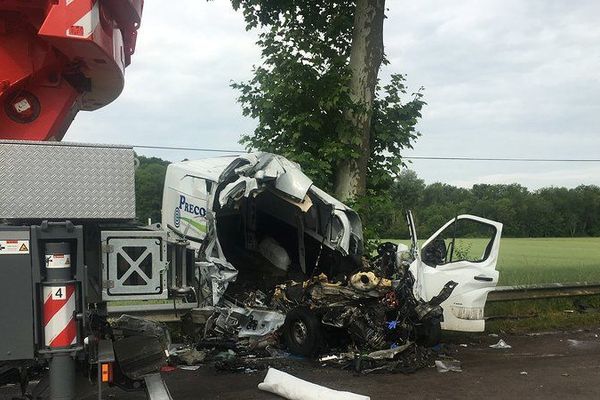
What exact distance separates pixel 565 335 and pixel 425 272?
9.81 feet

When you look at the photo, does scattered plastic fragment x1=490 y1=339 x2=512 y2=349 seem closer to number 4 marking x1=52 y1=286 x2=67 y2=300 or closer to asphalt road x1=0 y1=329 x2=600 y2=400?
asphalt road x1=0 y1=329 x2=600 y2=400

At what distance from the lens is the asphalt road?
5.75 m

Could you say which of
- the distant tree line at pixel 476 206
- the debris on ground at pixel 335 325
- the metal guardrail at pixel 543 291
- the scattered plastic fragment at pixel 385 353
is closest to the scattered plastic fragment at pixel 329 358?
the debris on ground at pixel 335 325

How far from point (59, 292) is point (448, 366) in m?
4.81

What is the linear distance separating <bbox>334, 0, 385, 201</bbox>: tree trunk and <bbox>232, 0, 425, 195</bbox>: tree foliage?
6.5 inches

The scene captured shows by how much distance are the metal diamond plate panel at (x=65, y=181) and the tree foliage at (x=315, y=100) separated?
615cm

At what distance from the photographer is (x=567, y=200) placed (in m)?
16.8

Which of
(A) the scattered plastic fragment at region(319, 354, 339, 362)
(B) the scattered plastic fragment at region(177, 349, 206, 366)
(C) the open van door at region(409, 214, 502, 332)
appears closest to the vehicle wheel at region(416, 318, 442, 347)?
(C) the open van door at region(409, 214, 502, 332)

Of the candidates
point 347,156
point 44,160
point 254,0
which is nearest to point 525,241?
point 347,156

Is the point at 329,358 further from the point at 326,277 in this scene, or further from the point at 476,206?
the point at 476,206

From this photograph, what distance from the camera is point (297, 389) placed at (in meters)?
5.41

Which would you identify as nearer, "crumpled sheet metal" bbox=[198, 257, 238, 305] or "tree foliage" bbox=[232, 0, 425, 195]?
"crumpled sheet metal" bbox=[198, 257, 238, 305]

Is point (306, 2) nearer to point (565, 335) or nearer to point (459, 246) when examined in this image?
point (459, 246)

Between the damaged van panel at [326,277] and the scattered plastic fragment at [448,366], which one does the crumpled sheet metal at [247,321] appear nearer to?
the damaged van panel at [326,277]
